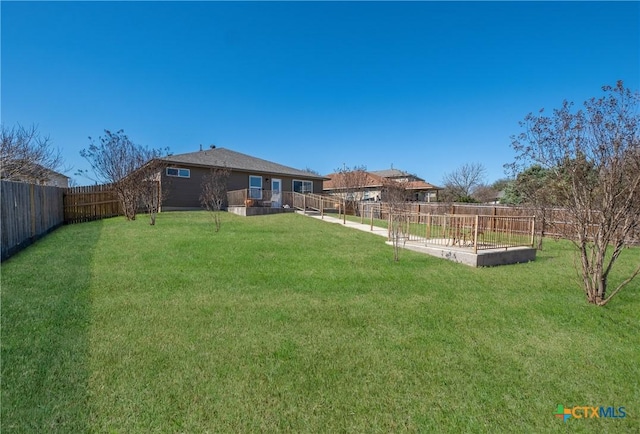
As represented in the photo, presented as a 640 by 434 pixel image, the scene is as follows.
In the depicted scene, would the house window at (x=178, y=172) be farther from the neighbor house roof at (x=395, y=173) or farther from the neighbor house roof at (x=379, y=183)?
the neighbor house roof at (x=395, y=173)

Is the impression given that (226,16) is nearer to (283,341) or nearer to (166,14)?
(166,14)

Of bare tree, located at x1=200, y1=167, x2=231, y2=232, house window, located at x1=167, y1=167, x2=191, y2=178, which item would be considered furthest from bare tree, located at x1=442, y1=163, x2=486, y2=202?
house window, located at x1=167, y1=167, x2=191, y2=178

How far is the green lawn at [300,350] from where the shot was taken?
88.3 inches

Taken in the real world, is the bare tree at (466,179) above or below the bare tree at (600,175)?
above

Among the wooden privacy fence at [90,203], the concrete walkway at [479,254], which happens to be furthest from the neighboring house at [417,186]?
the wooden privacy fence at [90,203]

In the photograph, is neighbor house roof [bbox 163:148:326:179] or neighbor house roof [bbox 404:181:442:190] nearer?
neighbor house roof [bbox 163:148:326:179]

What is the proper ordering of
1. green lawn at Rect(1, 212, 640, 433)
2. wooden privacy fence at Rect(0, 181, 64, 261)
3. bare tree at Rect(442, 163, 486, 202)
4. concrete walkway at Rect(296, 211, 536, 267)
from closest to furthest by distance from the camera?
1. green lawn at Rect(1, 212, 640, 433)
2. wooden privacy fence at Rect(0, 181, 64, 261)
3. concrete walkway at Rect(296, 211, 536, 267)
4. bare tree at Rect(442, 163, 486, 202)

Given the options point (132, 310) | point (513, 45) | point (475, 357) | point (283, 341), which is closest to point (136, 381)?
point (283, 341)

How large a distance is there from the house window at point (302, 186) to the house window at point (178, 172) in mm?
8125

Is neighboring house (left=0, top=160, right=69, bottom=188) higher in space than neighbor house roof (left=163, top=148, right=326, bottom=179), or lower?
lower

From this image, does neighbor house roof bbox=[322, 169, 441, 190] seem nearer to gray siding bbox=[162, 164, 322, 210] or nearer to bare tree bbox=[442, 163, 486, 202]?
bare tree bbox=[442, 163, 486, 202]

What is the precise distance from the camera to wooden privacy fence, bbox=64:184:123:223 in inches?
523

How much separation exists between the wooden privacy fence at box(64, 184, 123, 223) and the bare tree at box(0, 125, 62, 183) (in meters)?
2.28

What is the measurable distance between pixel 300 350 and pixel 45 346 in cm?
251
